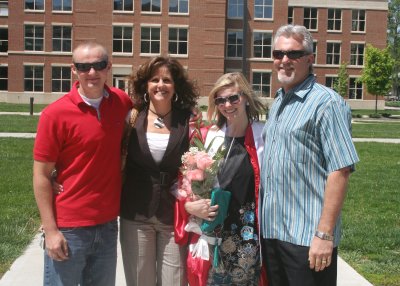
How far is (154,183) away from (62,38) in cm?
4991

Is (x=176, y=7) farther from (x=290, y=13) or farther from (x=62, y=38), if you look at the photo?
(x=290, y=13)

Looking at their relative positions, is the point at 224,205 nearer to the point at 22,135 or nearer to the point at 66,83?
the point at 22,135

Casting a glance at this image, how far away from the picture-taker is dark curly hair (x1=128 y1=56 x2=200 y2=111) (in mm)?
3814

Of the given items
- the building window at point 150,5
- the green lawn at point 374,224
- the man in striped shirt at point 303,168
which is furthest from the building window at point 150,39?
the man in striped shirt at point 303,168

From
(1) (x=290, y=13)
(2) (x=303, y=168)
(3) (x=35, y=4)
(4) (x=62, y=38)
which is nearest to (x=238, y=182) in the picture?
(2) (x=303, y=168)

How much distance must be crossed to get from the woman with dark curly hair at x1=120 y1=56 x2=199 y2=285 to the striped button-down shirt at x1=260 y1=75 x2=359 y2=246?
722mm

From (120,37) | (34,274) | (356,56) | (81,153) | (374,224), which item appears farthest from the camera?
(356,56)

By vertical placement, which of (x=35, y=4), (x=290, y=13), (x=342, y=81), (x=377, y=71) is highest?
(x=290, y=13)

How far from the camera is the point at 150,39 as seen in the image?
49000 millimetres

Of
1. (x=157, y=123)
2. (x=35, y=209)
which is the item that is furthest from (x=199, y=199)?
(x=35, y=209)

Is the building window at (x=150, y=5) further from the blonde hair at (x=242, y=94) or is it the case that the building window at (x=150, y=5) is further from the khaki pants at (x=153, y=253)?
the khaki pants at (x=153, y=253)

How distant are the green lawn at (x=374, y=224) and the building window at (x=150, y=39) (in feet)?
126

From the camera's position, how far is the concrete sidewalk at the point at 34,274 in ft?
16.6

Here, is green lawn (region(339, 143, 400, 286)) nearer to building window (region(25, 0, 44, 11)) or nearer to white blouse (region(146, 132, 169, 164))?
white blouse (region(146, 132, 169, 164))
